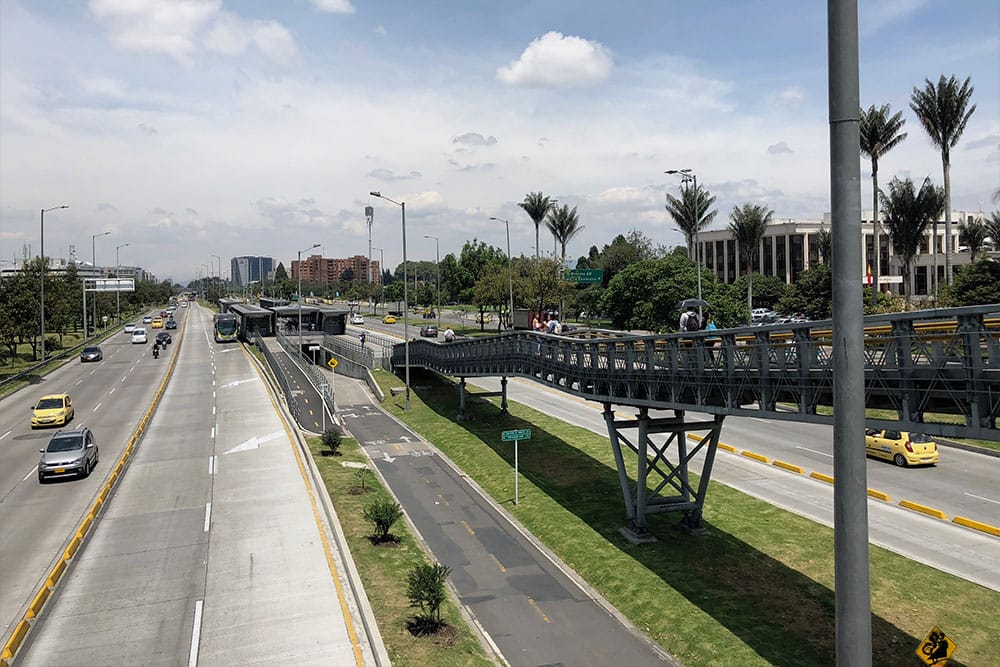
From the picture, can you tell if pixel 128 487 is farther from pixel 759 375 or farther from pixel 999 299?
pixel 999 299

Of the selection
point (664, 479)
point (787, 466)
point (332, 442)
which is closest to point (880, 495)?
point (787, 466)

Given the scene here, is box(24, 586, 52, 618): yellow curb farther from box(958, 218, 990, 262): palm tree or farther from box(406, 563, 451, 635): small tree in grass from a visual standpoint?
box(958, 218, 990, 262): palm tree

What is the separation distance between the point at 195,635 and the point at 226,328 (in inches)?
2946

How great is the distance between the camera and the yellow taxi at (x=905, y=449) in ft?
90.3

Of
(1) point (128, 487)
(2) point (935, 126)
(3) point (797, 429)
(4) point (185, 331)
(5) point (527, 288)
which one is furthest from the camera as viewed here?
(4) point (185, 331)

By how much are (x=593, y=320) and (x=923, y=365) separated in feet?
322

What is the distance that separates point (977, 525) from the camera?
2102cm

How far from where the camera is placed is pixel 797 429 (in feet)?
117

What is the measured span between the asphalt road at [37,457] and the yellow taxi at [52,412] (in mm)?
548

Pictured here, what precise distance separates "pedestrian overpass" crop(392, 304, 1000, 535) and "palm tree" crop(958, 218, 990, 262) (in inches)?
3105

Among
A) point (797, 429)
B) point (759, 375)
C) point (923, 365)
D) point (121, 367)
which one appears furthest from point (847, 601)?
point (121, 367)

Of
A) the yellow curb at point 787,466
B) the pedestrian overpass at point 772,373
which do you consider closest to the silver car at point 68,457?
the pedestrian overpass at point 772,373

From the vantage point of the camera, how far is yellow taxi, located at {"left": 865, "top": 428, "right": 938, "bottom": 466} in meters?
27.5

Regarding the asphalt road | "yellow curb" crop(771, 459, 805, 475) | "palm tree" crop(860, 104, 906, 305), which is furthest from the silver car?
"palm tree" crop(860, 104, 906, 305)
